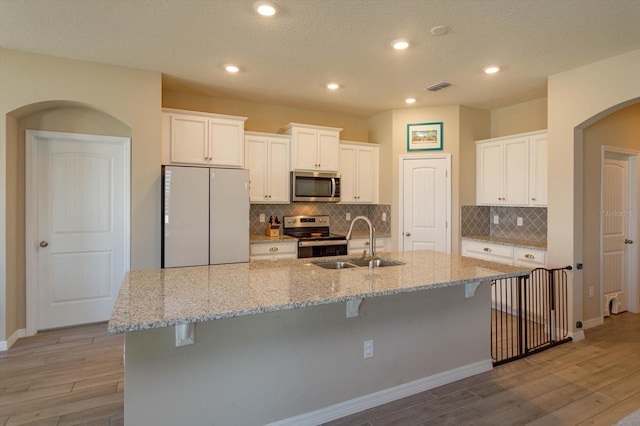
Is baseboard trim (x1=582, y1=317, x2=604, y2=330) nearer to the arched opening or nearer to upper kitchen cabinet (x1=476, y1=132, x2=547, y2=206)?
upper kitchen cabinet (x1=476, y1=132, x2=547, y2=206)

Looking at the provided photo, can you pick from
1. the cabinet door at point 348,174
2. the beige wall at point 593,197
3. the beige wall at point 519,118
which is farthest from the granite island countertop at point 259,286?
the beige wall at point 519,118

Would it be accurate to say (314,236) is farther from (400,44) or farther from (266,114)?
(400,44)

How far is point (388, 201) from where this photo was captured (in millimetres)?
5219

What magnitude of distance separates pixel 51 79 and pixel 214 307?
3170 millimetres

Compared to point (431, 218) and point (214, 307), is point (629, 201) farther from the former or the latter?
point (214, 307)

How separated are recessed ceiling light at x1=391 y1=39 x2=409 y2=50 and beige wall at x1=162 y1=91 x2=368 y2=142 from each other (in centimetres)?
235

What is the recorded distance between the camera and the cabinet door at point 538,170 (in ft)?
13.6

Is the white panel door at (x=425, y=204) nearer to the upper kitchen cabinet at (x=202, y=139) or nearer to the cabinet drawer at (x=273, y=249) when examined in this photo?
the cabinet drawer at (x=273, y=249)

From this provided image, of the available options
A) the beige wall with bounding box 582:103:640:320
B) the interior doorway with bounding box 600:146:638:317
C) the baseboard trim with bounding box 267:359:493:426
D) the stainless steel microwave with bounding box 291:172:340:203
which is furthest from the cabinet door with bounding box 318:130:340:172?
the interior doorway with bounding box 600:146:638:317

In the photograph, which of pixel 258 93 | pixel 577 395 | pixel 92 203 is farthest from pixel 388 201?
pixel 92 203

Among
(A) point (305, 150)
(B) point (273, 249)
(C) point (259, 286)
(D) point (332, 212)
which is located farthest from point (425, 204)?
(C) point (259, 286)

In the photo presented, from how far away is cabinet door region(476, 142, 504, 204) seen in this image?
15.4 feet

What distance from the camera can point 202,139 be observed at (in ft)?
13.4

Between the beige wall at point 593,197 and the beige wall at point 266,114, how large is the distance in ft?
9.56
